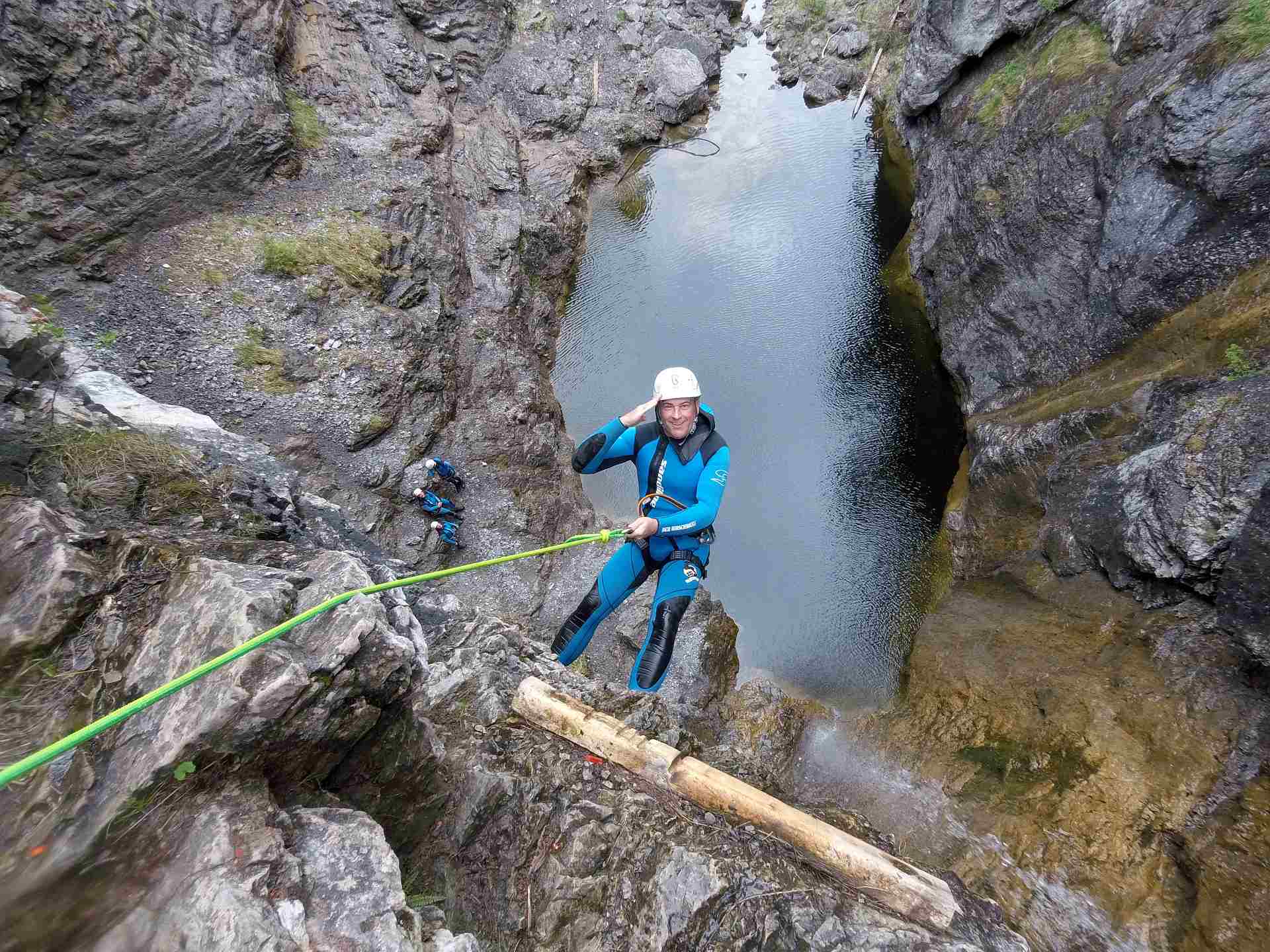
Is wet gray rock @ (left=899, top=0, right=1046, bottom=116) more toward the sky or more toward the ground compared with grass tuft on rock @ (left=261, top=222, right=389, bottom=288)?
more toward the sky

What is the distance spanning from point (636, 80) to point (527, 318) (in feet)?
31.1

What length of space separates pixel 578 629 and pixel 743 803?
2840mm

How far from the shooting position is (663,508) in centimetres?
564

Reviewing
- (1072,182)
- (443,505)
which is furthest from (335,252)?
(1072,182)

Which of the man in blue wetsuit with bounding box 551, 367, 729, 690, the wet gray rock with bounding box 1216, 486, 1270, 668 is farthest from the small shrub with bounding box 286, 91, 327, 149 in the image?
the wet gray rock with bounding box 1216, 486, 1270, 668

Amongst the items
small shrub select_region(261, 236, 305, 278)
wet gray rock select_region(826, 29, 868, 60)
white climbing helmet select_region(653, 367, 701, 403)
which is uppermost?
wet gray rock select_region(826, 29, 868, 60)

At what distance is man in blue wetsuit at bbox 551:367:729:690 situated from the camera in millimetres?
5023

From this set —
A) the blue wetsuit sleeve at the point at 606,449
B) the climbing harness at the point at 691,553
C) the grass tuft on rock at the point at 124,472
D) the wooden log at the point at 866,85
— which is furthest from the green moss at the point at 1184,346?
the wooden log at the point at 866,85

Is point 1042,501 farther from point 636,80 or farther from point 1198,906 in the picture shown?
point 636,80

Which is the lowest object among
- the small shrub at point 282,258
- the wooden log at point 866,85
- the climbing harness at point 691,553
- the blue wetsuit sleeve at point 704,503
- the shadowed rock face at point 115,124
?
the climbing harness at point 691,553

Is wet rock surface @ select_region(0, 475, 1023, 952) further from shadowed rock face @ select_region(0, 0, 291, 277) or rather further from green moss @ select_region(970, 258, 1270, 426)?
shadowed rock face @ select_region(0, 0, 291, 277)

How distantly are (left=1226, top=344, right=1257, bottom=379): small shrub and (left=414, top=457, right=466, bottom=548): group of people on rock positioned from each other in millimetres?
8688

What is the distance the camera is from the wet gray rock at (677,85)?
16203 mm

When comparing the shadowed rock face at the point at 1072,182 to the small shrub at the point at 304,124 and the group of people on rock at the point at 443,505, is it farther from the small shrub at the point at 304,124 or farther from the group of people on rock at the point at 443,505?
the small shrub at the point at 304,124
